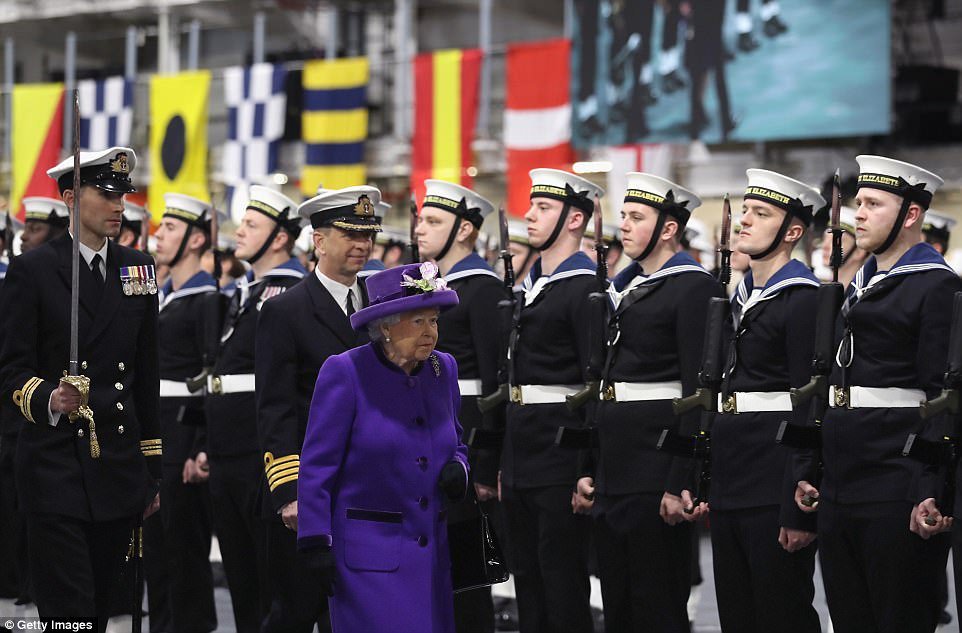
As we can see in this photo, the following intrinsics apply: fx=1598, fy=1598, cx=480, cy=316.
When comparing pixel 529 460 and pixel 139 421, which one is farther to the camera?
pixel 529 460

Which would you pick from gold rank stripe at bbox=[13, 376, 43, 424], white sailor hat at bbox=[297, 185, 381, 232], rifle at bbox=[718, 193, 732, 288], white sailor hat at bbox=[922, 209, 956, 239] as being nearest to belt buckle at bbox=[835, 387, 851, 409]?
rifle at bbox=[718, 193, 732, 288]

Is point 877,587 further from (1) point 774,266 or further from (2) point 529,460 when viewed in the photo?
(2) point 529,460

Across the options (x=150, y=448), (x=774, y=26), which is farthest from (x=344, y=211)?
(x=774, y=26)

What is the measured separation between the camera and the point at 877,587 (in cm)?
543

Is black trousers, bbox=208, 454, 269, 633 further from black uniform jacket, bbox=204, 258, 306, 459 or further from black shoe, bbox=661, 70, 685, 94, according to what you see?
black shoe, bbox=661, 70, 685, 94

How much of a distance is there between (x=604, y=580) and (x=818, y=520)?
3.36 feet

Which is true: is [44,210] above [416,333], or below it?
above

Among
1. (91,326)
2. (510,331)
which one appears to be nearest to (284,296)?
(91,326)

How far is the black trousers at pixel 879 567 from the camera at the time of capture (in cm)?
536

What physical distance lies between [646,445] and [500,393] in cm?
90

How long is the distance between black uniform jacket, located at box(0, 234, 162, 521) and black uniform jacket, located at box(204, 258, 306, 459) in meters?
1.49

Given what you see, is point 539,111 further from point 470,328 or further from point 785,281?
Answer: point 785,281

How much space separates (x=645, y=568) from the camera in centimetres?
609

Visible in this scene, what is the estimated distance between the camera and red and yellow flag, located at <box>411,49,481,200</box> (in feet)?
58.4
